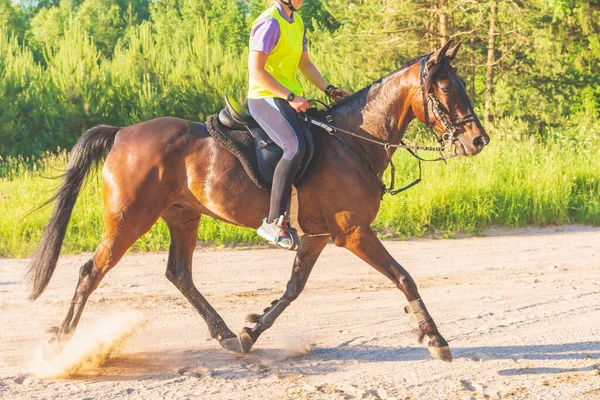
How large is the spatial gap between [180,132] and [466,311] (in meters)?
3.03

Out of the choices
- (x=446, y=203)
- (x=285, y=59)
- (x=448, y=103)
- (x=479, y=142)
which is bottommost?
(x=446, y=203)

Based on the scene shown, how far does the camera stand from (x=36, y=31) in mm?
43781

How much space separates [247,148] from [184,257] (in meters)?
1.17

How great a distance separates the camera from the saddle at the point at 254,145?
5270mm

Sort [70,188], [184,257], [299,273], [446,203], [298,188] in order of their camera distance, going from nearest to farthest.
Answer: [298,188] < [299,273] < [70,188] < [184,257] < [446,203]

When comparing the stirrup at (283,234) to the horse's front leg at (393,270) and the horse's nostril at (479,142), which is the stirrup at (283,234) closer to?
the horse's front leg at (393,270)

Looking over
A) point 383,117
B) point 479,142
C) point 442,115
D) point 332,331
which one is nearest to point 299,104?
point 383,117

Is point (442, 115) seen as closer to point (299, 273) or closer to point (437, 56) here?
point (437, 56)

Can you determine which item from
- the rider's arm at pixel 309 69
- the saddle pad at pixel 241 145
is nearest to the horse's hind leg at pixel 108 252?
the saddle pad at pixel 241 145

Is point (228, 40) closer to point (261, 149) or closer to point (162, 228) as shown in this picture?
point (162, 228)

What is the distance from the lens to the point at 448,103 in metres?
5.09

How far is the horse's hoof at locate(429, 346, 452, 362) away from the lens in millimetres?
5121

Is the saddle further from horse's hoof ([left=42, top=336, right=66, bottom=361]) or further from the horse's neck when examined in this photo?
horse's hoof ([left=42, top=336, right=66, bottom=361])

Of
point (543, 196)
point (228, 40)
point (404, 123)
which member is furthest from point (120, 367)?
point (228, 40)
